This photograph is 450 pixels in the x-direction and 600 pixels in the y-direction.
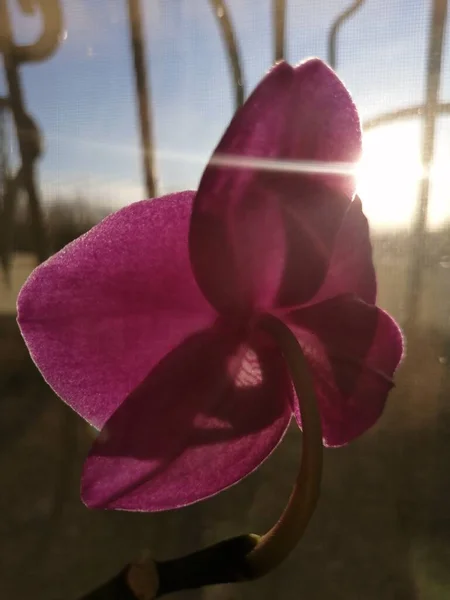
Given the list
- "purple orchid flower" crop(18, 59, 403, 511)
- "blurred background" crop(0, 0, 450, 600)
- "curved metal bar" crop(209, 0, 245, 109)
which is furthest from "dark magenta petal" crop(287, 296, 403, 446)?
"curved metal bar" crop(209, 0, 245, 109)

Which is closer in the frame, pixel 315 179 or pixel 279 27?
pixel 315 179

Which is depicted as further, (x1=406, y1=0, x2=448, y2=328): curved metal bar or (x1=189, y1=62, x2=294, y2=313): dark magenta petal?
(x1=406, y1=0, x2=448, y2=328): curved metal bar

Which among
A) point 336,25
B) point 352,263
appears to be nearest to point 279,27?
point 336,25

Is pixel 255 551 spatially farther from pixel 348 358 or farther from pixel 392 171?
pixel 392 171

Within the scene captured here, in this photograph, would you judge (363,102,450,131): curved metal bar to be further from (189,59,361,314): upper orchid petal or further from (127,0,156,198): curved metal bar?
(189,59,361,314): upper orchid petal

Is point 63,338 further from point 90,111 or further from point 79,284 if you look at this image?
point 90,111

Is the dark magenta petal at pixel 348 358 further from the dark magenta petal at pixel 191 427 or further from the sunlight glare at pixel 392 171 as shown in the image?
the sunlight glare at pixel 392 171
